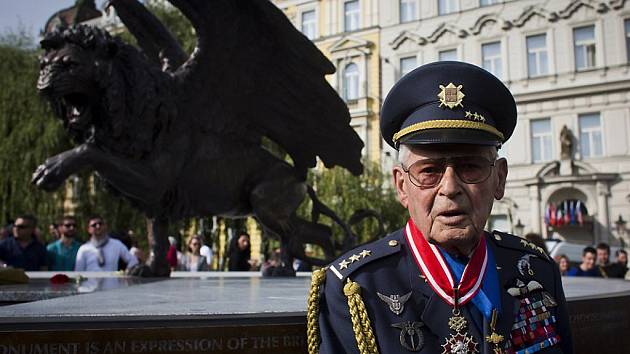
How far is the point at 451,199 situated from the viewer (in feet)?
4.93

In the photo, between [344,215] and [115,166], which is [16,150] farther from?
[115,166]

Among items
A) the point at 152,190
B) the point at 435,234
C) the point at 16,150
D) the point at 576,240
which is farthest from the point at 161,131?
the point at 576,240

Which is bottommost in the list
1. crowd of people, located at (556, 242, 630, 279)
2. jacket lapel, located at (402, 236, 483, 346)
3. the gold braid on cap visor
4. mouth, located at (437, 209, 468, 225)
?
crowd of people, located at (556, 242, 630, 279)

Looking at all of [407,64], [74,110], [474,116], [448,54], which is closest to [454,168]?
[474,116]

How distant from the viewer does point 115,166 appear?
4.23m

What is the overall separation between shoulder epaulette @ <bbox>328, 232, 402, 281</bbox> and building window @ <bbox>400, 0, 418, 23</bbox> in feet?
86.9

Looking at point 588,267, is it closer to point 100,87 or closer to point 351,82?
point 100,87

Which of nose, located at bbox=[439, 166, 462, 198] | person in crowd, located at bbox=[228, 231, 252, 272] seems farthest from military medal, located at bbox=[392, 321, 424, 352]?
person in crowd, located at bbox=[228, 231, 252, 272]

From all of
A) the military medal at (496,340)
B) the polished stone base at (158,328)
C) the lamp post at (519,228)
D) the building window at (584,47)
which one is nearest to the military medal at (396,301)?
the military medal at (496,340)

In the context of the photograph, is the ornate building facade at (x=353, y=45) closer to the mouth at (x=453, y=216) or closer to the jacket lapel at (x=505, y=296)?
the jacket lapel at (x=505, y=296)

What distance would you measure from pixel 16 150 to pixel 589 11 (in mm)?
20468

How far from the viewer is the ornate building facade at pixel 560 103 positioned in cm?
2256

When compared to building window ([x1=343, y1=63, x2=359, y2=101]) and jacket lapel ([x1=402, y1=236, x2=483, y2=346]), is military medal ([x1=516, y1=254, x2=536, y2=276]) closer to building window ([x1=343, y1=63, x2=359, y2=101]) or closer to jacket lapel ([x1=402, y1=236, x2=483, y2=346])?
jacket lapel ([x1=402, y1=236, x2=483, y2=346])

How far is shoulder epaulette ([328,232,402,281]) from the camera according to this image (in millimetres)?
1694
